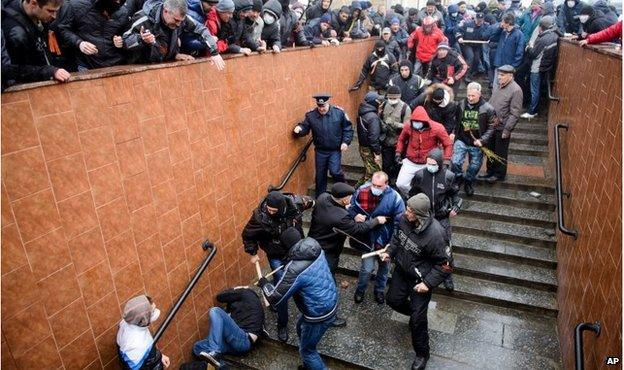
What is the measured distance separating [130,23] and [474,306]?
17.3ft

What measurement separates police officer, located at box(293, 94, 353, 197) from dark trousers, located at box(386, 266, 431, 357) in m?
2.55

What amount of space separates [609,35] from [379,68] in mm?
4444

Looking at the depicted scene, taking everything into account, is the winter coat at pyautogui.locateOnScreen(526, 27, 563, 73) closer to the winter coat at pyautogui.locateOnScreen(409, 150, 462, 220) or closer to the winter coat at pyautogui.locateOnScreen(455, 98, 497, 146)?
the winter coat at pyautogui.locateOnScreen(455, 98, 497, 146)

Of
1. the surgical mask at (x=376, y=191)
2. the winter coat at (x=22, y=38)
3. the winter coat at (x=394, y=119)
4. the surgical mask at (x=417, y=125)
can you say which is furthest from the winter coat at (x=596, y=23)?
the winter coat at (x=22, y=38)

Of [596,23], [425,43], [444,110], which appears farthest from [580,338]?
[425,43]

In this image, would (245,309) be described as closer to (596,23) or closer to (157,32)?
(157,32)

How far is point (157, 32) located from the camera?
417 centimetres

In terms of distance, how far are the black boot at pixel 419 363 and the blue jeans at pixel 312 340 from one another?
99 centimetres

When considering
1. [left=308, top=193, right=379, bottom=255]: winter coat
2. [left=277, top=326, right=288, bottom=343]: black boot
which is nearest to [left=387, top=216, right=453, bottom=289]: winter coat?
[left=308, top=193, right=379, bottom=255]: winter coat

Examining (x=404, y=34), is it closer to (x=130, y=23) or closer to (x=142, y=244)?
(x=130, y=23)

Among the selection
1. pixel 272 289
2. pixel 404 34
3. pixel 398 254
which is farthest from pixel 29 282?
pixel 404 34

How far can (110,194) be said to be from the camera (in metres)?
3.74

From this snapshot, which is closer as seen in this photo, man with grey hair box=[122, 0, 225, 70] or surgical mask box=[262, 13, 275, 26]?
man with grey hair box=[122, 0, 225, 70]

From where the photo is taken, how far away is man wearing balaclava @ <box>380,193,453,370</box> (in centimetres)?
423
